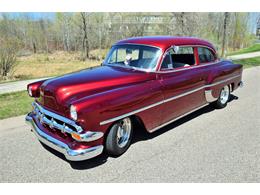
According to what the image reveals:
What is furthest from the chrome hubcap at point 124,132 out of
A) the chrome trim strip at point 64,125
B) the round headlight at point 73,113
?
the round headlight at point 73,113

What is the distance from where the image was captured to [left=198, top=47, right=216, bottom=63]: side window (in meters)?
5.08

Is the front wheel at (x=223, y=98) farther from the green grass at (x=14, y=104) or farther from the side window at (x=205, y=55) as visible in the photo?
the green grass at (x=14, y=104)

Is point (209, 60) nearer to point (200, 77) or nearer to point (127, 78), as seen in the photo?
→ point (200, 77)

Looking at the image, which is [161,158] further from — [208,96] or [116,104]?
[208,96]

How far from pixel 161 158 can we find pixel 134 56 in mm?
1999

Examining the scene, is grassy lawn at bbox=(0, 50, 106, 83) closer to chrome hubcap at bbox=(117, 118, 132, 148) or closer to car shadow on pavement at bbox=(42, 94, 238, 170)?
car shadow on pavement at bbox=(42, 94, 238, 170)

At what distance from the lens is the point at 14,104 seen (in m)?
5.94

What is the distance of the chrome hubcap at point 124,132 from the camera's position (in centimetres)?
356

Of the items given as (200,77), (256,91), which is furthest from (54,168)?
(256,91)

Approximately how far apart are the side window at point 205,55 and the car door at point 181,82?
201 millimetres

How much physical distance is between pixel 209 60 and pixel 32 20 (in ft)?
92.5

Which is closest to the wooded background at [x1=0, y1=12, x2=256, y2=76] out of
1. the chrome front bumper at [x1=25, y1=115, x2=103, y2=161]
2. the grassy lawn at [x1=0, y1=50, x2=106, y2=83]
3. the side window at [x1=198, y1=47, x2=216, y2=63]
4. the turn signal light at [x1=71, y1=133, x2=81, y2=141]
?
the grassy lawn at [x1=0, y1=50, x2=106, y2=83]

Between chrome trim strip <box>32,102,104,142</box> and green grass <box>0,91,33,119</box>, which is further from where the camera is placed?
green grass <box>0,91,33,119</box>

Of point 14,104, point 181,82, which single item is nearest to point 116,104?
point 181,82
